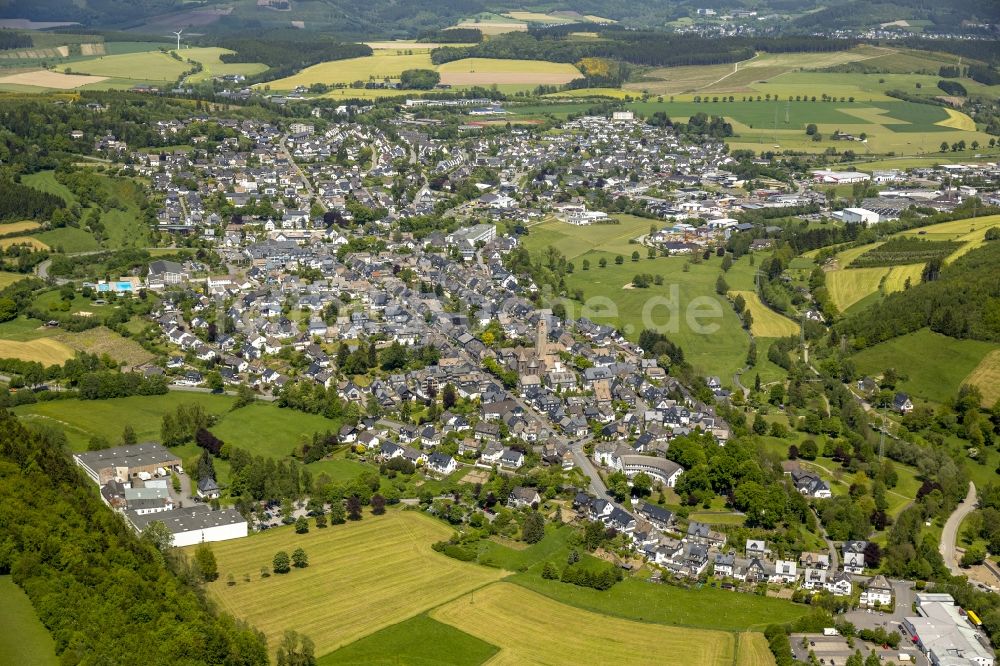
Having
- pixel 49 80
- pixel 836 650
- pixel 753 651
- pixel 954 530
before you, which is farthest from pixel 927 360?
pixel 49 80

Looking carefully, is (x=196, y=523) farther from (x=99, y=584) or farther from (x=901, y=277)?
Answer: (x=901, y=277)

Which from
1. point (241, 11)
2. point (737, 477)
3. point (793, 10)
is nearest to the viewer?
point (737, 477)

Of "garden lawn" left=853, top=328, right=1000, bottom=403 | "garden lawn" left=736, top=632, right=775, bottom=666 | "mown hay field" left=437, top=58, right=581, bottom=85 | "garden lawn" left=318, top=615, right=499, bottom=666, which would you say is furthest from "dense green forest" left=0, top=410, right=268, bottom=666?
"mown hay field" left=437, top=58, right=581, bottom=85

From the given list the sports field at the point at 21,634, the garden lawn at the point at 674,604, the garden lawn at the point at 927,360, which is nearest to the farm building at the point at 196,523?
the sports field at the point at 21,634

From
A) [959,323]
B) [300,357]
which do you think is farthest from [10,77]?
[959,323]

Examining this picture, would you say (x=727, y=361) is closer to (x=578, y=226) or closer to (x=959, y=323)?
(x=959, y=323)

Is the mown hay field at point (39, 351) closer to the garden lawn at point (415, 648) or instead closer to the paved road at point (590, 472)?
the paved road at point (590, 472)
